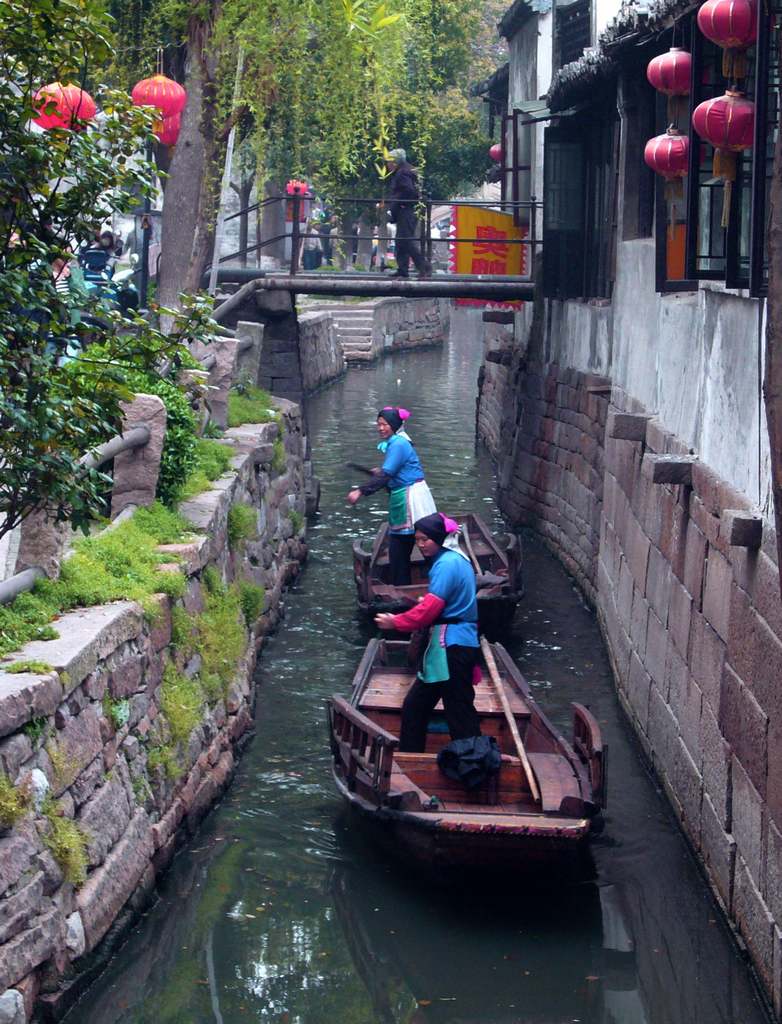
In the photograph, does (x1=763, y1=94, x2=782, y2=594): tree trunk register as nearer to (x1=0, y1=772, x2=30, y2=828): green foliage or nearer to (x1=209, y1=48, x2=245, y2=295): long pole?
(x1=0, y1=772, x2=30, y2=828): green foliage

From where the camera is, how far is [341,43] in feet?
51.4

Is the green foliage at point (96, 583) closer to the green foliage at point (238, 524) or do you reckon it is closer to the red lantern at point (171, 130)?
the green foliage at point (238, 524)

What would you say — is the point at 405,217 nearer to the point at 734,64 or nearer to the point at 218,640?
the point at 218,640

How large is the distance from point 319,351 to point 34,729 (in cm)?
2796

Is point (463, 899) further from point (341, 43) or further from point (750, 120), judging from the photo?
point (341, 43)

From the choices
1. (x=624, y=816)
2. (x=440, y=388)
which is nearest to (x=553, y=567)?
(x=624, y=816)

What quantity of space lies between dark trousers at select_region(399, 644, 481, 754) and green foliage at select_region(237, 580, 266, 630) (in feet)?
10.5

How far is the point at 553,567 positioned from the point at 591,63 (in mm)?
6060

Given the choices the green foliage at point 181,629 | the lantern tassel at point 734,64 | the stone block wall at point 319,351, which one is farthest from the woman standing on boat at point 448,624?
the stone block wall at point 319,351

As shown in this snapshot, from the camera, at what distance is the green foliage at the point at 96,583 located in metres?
7.38

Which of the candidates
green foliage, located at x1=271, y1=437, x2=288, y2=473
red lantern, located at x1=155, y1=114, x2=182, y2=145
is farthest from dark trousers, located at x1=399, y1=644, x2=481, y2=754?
red lantern, located at x1=155, y1=114, x2=182, y2=145

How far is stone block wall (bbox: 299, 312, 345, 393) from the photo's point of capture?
1276 inches

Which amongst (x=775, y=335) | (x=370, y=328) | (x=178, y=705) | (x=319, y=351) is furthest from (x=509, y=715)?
(x=370, y=328)

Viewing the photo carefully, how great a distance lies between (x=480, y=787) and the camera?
892 cm
